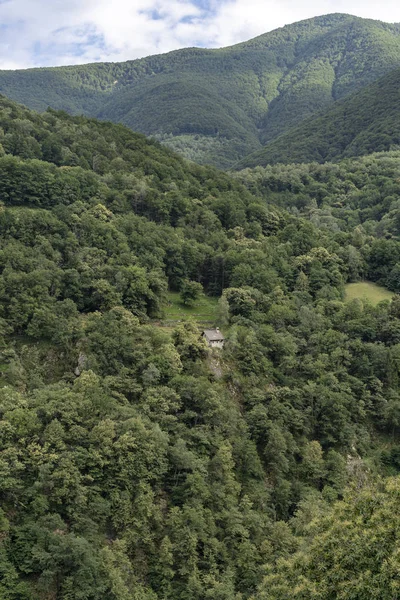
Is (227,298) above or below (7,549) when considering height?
above

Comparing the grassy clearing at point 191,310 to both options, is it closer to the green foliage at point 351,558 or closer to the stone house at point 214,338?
the stone house at point 214,338

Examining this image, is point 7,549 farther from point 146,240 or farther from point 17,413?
point 146,240

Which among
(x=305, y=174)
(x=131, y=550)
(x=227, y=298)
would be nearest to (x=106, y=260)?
(x=227, y=298)

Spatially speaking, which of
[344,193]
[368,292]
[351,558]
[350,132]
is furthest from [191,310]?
[350,132]

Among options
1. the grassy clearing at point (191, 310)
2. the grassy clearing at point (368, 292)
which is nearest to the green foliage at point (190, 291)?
the grassy clearing at point (191, 310)

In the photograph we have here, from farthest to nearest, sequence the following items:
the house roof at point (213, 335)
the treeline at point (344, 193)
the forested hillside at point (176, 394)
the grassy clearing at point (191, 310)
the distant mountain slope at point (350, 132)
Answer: the distant mountain slope at point (350, 132), the treeline at point (344, 193), the grassy clearing at point (191, 310), the house roof at point (213, 335), the forested hillside at point (176, 394)

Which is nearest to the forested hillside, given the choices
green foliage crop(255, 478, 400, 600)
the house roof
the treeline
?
green foliage crop(255, 478, 400, 600)
